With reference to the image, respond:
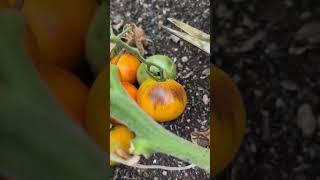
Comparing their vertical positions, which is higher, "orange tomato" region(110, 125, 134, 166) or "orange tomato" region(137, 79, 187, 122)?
"orange tomato" region(137, 79, 187, 122)

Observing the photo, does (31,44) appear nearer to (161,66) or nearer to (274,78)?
(161,66)

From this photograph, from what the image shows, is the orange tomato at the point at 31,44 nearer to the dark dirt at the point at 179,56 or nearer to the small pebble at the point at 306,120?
the dark dirt at the point at 179,56

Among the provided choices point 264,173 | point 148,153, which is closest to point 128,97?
point 148,153

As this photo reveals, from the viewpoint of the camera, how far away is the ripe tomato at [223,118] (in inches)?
25.4

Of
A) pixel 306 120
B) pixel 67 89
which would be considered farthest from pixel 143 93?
pixel 306 120

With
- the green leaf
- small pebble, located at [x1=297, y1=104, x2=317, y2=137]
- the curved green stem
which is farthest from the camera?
small pebble, located at [x1=297, y1=104, x2=317, y2=137]

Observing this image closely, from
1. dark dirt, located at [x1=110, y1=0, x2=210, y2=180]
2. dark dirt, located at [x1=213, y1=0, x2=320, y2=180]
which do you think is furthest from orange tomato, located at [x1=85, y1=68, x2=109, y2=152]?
dark dirt, located at [x1=213, y1=0, x2=320, y2=180]

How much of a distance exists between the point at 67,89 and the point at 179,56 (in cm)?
22

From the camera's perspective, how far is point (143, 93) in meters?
0.64

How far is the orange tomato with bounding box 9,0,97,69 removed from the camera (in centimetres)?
49

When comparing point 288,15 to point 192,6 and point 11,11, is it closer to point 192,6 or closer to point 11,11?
point 192,6

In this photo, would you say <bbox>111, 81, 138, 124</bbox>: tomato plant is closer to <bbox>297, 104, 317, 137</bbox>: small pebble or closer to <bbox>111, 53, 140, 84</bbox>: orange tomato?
<bbox>111, 53, 140, 84</bbox>: orange tomato

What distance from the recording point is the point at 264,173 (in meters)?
0.80

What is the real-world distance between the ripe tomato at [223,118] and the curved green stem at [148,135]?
0.02 m
